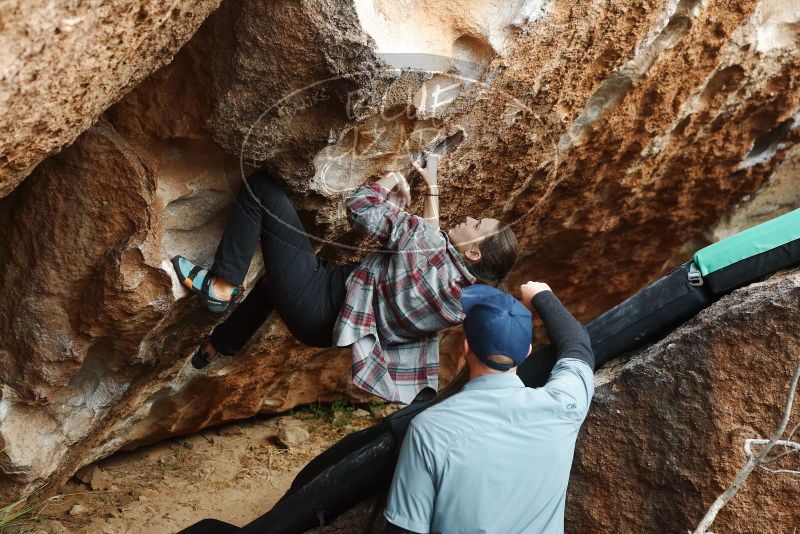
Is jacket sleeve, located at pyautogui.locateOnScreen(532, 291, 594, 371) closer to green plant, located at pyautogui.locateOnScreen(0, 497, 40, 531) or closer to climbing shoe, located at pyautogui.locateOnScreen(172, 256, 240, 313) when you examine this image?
climbing shoe, located at pyautogui.locateOnScreen(172, 256, 240, 313)

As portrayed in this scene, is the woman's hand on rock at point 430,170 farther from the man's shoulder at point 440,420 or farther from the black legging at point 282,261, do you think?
the man's shoulder at point 440,420

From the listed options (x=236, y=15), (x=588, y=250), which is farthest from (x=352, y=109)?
(x=588, y=250)

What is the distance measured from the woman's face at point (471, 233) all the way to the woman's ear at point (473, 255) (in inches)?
0.8

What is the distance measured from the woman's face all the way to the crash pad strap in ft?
2.52

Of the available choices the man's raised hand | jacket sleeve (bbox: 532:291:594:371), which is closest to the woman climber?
the man's raised hand

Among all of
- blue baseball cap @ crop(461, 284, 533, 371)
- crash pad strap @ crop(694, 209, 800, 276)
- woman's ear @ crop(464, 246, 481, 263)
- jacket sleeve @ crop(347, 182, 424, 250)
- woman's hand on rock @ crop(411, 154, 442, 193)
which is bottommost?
blue baseball cap @ crop(461, 284, 533, 371)

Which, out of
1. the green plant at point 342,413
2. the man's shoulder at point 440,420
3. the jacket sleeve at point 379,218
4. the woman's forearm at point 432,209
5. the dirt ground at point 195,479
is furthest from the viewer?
the green plant at point 342,413

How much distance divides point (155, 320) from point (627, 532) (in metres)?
1.83

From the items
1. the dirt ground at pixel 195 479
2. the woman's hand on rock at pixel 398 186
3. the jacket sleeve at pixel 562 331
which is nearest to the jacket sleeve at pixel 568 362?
the jacket sleeve at pixel 562 331

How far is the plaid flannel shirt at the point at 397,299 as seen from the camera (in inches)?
122

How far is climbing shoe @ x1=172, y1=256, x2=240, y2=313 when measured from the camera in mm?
3229

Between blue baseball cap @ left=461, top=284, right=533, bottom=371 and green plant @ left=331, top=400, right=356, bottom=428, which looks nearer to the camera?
blue baseball cap @ left=461, top=284, right=533, bottom=371

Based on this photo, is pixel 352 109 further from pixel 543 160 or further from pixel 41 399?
pixel 41 399

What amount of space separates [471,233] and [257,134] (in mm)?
809
